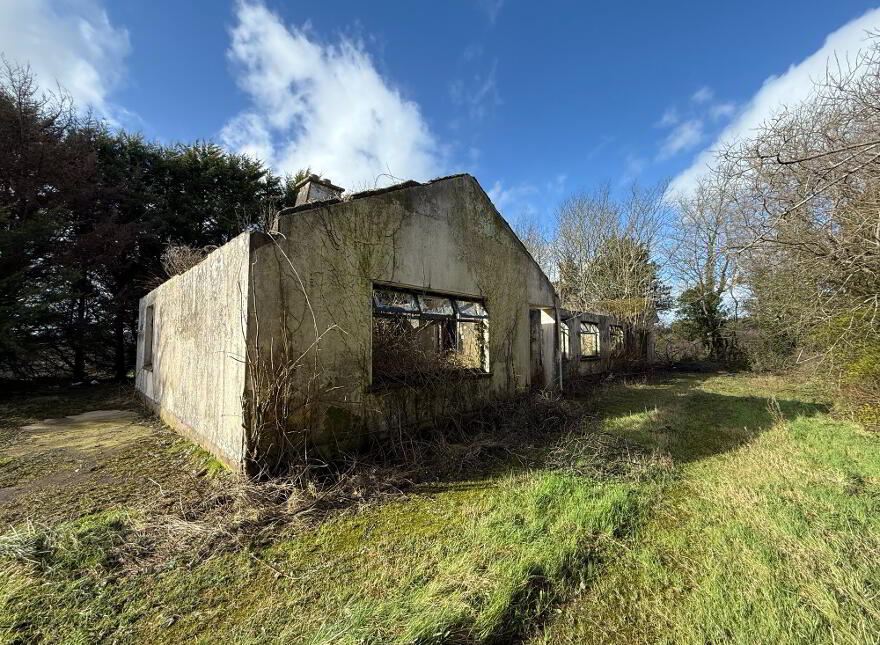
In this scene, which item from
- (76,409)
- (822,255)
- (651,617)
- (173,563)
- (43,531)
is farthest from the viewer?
(76,409)

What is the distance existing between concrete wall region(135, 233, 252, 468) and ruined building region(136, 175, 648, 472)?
3 cm

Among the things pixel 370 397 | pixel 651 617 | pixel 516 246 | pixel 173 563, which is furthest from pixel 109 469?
pixel 516 246

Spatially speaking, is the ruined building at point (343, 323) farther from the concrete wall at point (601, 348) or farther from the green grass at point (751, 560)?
the concrete wall at point (601, 348)

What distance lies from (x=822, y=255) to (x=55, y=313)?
63.8 feet

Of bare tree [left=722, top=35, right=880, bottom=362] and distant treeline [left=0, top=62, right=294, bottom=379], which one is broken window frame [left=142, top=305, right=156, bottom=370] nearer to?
distant treeline [left=0, top=62, right=294, bottom=379]

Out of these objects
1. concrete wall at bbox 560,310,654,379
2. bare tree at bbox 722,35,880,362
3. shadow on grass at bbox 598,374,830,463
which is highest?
bare tree at bbox 722,35,880,362

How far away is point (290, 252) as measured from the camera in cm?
415

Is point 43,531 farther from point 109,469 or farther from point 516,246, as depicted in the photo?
point 516,246

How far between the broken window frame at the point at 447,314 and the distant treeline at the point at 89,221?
11.6 m

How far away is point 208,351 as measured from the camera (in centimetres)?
489

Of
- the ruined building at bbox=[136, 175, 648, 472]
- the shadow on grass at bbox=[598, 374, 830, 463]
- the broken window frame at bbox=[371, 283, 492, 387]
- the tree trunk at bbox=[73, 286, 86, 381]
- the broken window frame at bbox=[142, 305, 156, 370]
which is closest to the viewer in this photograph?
the ruined building at bbox=[136, 175, 648, 472]

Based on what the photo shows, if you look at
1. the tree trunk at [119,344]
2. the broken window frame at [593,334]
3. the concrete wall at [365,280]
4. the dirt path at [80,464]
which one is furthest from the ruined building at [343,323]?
the tree trunk at [119,344]

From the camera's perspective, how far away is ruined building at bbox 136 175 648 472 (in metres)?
3.98

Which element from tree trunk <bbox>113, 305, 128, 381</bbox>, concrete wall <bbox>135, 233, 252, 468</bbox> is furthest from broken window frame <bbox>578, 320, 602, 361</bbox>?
tree trunk <bbox>113, 305, 128, 381</bbox>
